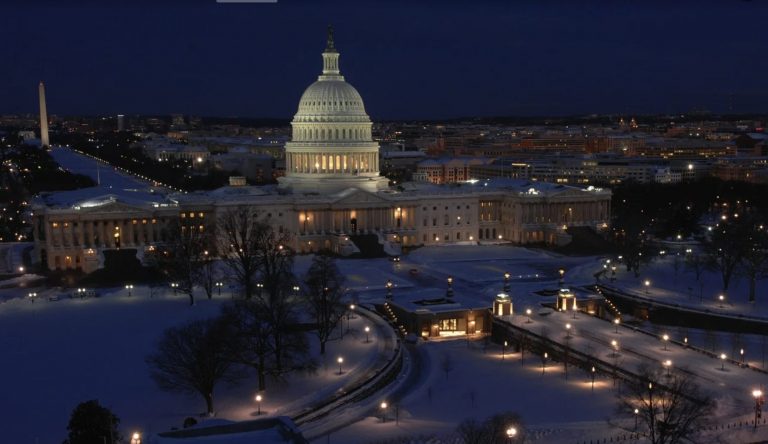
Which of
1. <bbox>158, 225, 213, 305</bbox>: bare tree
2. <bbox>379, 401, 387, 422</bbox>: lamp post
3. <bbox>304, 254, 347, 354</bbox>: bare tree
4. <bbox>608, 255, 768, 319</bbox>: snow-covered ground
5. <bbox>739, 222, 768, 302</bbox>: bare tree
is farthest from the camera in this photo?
<bbox>739, 222, 768, 302</bbox>: bare tree

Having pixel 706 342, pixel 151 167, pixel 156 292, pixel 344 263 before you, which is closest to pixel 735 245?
pixel 706 342

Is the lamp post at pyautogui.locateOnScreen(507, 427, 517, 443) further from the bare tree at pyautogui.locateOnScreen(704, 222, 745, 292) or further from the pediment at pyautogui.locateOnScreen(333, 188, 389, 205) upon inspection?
the pediment at pyautogui.locateOnScreen(333, 188, 389, 205)

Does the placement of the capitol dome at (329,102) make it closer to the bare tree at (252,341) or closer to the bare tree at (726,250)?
the bare tree at (726,250)

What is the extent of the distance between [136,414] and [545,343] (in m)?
20.4

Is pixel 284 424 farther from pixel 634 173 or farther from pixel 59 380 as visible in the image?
pixel 634 173

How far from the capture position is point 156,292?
5369 centimetres

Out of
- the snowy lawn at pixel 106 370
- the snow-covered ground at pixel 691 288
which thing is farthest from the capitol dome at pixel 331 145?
the snowy lawn at pixel 106 370

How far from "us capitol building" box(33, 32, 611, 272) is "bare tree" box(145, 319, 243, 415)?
33856 millimetres

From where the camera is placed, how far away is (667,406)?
3189 cm

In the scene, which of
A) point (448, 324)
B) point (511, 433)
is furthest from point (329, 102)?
point (511, 433)

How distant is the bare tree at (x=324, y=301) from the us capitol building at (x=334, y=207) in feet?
74.2

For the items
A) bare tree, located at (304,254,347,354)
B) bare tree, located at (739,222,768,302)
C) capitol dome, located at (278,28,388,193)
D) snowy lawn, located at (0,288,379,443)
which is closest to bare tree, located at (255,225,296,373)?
bare tree, located at (304,254,347,354)

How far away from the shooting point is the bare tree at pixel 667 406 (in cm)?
2870

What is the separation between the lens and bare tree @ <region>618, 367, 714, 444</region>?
1130 inches
